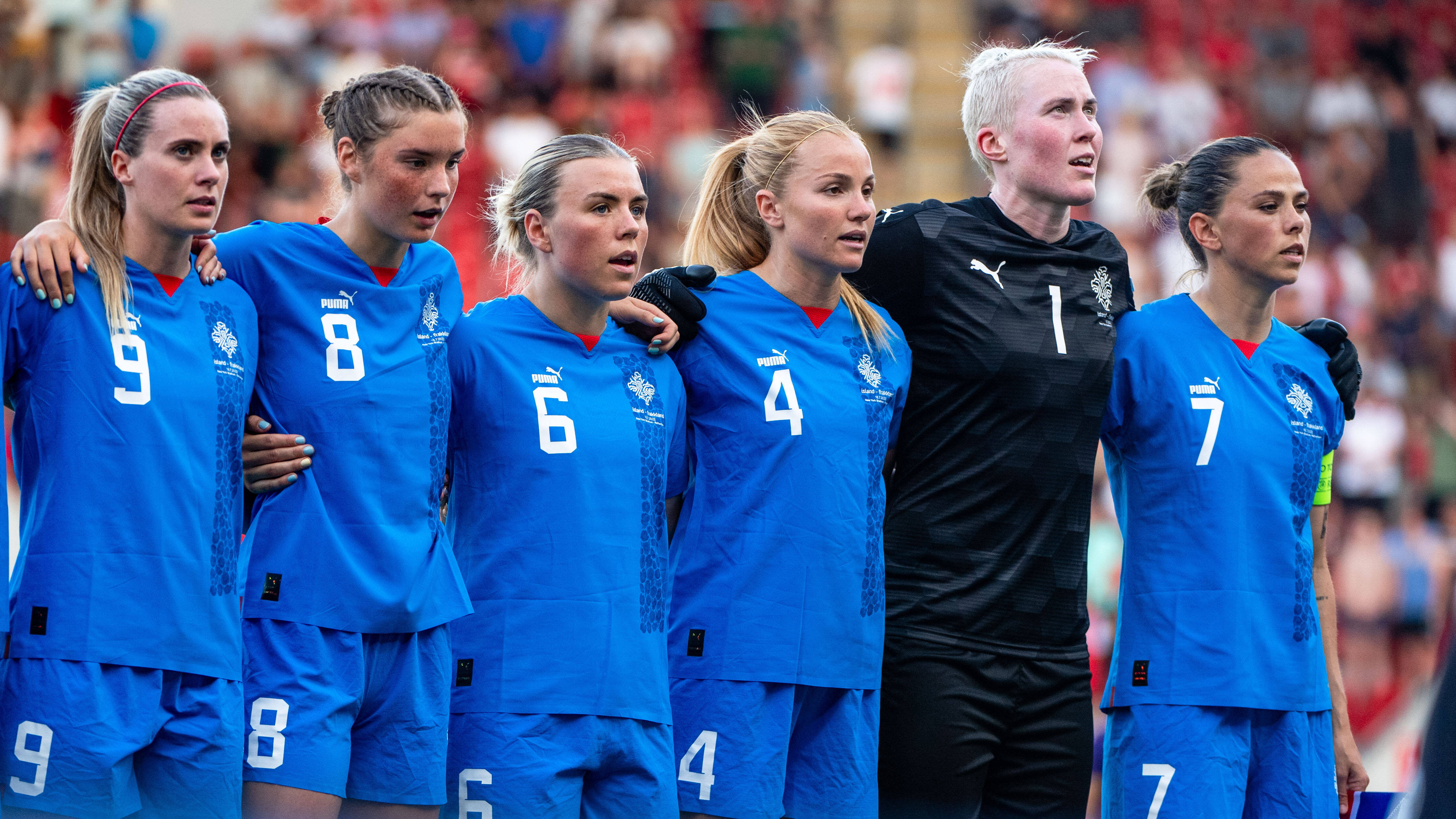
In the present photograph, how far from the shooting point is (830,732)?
166 inches

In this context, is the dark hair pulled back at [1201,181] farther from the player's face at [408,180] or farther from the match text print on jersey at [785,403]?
the player's face at [408,180]

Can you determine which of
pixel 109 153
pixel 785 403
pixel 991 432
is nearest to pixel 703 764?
pixel 785 403

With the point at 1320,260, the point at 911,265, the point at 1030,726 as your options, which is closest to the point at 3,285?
Answer: the point at 911,265

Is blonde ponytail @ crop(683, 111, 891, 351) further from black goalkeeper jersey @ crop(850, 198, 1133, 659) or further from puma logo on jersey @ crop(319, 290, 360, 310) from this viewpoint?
puma logo on jersey @ crop(319, 290, 360, 310)

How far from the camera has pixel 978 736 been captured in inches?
167

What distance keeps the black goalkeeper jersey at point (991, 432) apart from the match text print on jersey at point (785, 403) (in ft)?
1.37

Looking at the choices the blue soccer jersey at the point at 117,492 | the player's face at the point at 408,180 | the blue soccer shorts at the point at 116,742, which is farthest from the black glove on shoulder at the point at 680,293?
the blue soccer shorts at the point at 116,742

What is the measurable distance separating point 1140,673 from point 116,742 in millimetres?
2692

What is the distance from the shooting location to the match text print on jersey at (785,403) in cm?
426

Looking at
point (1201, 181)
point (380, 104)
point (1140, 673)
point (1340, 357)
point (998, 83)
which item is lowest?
point (1140, 673)

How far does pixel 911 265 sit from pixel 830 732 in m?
1.34

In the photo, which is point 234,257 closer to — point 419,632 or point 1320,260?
point 419,632

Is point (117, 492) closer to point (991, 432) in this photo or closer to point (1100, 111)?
point (991, 432)

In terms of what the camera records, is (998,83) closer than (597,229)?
No
